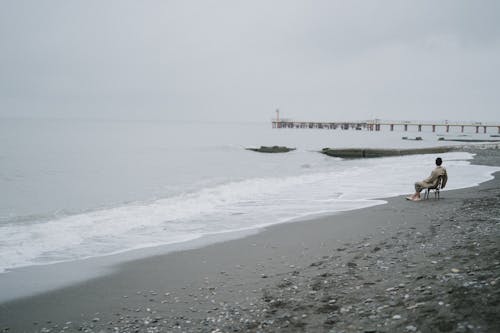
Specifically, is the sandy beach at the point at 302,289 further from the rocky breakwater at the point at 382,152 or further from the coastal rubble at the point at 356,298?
the rocky breakwater at the point at 382,152

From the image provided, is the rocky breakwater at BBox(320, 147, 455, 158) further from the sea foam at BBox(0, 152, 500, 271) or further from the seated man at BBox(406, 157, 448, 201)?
the seated man at BBox(406, 157, 448, 201)

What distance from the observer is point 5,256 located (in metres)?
8.32

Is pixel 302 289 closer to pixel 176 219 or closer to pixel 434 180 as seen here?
pixel 176 219

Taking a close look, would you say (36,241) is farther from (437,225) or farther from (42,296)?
(437,225)

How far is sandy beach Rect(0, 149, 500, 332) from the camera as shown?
13.9 ft

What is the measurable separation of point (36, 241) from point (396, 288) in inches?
342

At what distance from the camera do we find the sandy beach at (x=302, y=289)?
425 centimetres

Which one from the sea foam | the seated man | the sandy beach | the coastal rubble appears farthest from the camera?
the seated man

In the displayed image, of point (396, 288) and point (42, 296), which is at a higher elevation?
point (396, 288)

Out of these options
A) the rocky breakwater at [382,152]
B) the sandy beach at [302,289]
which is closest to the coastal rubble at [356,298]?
the sandy beach at [302,289]

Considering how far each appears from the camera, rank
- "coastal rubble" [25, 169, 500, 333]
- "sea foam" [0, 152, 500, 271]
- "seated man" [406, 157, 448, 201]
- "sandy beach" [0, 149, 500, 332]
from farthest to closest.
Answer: "seated man" [406, 157, 448, 201] → "sea foam" [0, 152, 500, 271] → "sandy beach" [0, 149, 500, 332] → "coastal rubble" [25, 169, 500, 333]

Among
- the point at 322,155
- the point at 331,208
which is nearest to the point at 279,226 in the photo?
the point at 331,208

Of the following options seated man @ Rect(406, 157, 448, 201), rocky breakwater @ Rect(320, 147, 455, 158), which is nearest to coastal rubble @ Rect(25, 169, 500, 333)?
seated man @ Rect(406, 157, 448, 201)

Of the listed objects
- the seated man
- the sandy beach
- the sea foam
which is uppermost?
the seated man
